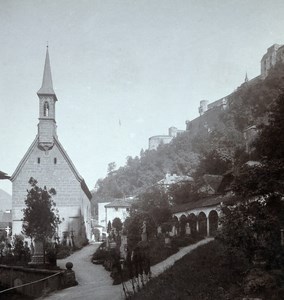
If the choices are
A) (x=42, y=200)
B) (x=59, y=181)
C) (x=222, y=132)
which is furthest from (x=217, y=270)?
(x=222, y=132)

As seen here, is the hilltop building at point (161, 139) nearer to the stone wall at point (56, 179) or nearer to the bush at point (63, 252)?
the stone wall at point (56, 179)

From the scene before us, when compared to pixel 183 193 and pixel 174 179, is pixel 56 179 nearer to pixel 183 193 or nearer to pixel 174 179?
pixel 183 193

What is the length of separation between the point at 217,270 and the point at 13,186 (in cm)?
3048

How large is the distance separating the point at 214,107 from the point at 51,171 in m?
72.3

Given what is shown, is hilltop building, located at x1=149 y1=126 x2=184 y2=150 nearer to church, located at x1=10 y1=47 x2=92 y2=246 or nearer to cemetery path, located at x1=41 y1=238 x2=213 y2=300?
church, located at x1=10 y1=47 x2=92 y2=246

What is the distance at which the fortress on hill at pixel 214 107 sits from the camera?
78.1 metres

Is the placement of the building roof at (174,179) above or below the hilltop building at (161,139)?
below

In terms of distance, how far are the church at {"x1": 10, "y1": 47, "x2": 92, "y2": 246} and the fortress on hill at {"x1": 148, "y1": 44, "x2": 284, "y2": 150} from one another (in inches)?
1284

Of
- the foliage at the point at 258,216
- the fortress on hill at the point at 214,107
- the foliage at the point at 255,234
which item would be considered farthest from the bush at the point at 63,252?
the fortress on hill at the point at 214,107

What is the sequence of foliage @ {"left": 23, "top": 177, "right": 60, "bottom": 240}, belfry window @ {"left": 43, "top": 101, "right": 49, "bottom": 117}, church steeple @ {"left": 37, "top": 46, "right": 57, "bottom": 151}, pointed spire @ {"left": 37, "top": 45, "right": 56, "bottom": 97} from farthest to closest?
pointed spire @ {"left": 37, "top": 45, "right": 56, "bottom": 97}, belfry window @ {"left": 43, "top": 101, "right": 49, "bottom": 117}, church steeple @ {"left": 37, "top": 46, "right": 57, "bottom": 151}, foliage @ {"left": 23, "top": 177, "right": 60, "bottom": 240}

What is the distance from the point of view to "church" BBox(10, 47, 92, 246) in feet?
129

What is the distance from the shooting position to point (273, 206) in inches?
535

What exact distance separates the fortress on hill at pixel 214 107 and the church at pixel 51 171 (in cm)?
3261

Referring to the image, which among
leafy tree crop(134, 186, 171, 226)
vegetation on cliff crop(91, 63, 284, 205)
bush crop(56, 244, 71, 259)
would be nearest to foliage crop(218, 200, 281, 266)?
vegetation on cliff crop(91, 63, 284, 205)
